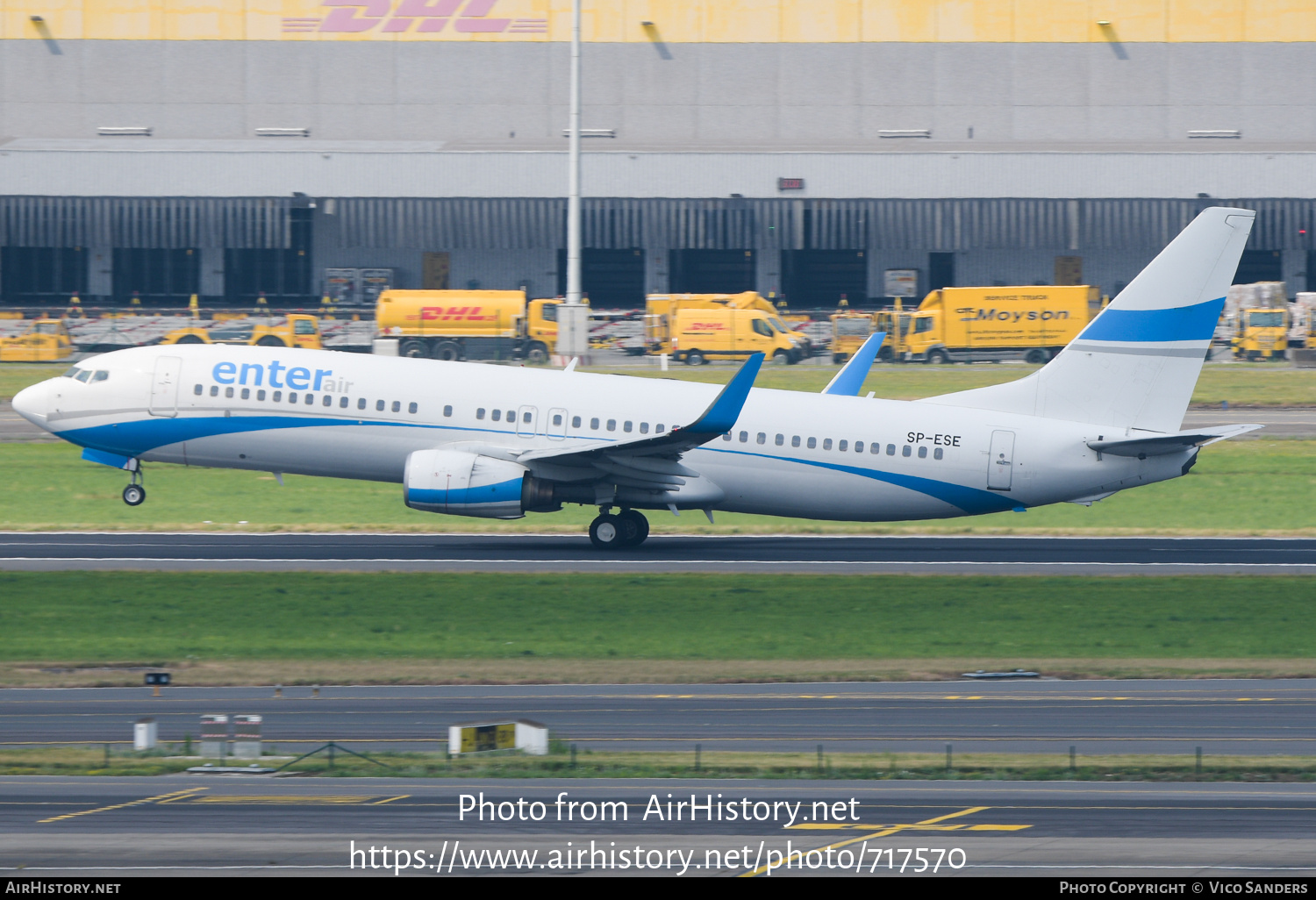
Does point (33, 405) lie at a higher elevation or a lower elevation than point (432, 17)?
lower

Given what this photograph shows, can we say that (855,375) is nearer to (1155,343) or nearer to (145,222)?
(1155,343)

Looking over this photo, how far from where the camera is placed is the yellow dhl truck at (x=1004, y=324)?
81.9 metres

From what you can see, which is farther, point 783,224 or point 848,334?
point 783,224

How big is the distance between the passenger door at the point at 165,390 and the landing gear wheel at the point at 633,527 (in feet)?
37.6

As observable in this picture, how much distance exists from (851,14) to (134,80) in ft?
143

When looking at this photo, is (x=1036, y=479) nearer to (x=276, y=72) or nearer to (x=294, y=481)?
(x=294, y=481)

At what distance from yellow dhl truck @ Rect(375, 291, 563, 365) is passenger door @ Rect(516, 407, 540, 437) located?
40.4m

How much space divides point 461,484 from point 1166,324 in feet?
57.4

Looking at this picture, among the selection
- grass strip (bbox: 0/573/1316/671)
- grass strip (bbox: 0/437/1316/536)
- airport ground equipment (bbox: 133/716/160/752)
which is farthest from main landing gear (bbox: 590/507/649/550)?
airport ground equipment (bbox: 133/716/160/752)

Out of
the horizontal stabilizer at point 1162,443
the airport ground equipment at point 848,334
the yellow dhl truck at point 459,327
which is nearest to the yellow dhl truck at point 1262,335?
the airport ground equipment at point 848,334

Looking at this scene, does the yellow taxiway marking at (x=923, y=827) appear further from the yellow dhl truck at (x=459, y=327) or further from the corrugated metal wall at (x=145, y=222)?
the corrugated metal wall at (x=145, y=222)

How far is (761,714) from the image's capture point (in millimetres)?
25594

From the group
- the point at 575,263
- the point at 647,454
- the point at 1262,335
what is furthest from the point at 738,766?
the point at 1262,335

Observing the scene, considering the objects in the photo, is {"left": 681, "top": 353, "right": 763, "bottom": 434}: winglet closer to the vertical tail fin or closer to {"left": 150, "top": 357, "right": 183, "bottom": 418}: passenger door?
the vertical tail fin
